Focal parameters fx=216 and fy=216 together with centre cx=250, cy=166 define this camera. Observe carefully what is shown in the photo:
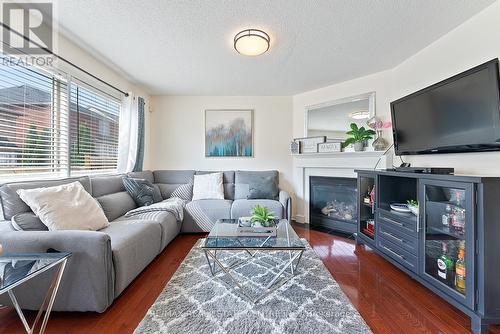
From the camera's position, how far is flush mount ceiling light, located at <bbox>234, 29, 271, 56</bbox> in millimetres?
1932

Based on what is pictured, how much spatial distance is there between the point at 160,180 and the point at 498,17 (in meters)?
4.10

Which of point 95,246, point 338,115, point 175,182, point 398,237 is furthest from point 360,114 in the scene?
point 95,246

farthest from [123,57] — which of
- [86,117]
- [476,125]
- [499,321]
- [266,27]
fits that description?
[499,321]

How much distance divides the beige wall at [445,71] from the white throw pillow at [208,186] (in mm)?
2235

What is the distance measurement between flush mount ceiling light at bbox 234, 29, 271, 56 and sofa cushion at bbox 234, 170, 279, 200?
6.22 ft

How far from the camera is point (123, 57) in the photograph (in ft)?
7.96

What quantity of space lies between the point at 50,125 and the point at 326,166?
332 centimetres

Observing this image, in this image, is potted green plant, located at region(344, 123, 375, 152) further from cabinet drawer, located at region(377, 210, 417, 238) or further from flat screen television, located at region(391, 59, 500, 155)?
cabinet drawer, located at region(377, 210, 417, 238)

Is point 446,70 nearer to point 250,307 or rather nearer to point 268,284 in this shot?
point 268,284

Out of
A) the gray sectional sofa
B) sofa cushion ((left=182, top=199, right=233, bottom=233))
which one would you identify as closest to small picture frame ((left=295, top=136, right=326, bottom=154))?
sofa cushion ((left=182, top=199, right=233, bottom=233))

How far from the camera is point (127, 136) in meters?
3.14

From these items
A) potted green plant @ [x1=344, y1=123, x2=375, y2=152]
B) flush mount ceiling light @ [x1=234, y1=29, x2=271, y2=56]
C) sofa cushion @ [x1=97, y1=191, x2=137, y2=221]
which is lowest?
sofa cushion @ [x1=97, y1=191, x2=137, y2=221]

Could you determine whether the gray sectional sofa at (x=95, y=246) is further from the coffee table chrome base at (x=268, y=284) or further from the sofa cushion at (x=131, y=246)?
the coffee table chrome base at (x=268, y=284)

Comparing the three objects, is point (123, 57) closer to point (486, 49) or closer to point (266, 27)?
point (266, 27)
